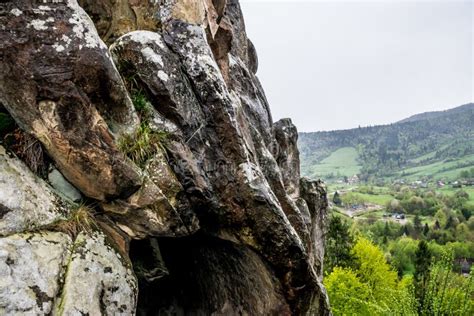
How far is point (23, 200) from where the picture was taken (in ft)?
25.1

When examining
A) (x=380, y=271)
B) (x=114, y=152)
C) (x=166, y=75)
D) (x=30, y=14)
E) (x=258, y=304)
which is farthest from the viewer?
(x=380, y=271)

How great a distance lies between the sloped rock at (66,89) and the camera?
7691mm

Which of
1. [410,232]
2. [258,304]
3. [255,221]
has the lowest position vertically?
[410,232]

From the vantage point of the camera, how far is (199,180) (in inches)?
391

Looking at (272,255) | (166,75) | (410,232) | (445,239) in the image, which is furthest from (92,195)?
(410,232)

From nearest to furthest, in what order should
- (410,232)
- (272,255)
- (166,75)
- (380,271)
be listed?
1. (166,75)
2. (272,255)
3. (380,271)
4. (410,232)

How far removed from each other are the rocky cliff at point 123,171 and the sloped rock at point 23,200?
2 cm

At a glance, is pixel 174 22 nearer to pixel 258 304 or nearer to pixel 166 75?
pixel 166 75

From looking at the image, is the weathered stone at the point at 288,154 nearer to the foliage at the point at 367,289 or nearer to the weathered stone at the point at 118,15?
the foliage at the point at 367,289

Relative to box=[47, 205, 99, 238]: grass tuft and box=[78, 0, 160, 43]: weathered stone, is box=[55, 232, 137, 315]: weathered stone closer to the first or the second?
box=[47, 205, 99, 238]: grass tuft

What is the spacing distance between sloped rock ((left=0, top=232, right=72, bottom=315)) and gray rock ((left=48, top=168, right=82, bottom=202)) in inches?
47.0

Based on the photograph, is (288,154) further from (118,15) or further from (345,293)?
(345,293)

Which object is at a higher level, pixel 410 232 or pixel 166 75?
pixel 166 75

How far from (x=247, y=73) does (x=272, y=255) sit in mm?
9322
